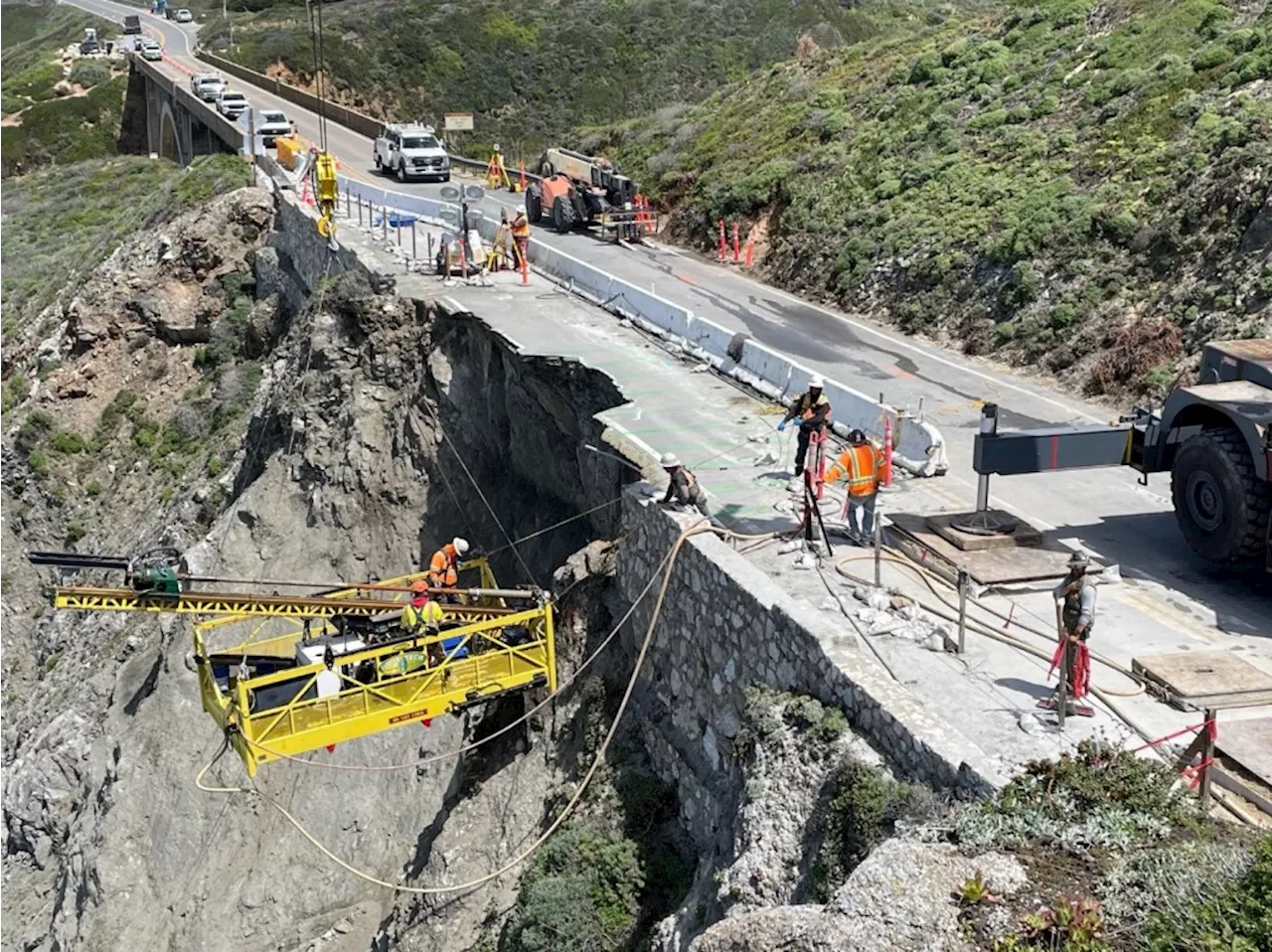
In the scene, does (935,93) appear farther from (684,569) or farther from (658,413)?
(684,569)

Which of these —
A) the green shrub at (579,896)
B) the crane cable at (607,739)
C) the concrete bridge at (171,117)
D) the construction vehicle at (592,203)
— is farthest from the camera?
the concrete bridge at (171,117)

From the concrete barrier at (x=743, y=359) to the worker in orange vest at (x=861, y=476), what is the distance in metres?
2.40

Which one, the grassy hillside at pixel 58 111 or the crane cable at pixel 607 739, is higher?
the grassy hillside at pixel 58 111

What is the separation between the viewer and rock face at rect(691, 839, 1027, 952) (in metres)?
7.16

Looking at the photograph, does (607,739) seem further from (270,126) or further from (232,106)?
(232,106)

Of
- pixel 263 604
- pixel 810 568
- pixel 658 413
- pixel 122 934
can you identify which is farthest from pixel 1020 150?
pixel 122 934

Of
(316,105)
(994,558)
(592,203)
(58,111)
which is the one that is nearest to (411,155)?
(592,203)

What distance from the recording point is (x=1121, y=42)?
92.4ft

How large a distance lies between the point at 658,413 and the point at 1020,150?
42.5 ft

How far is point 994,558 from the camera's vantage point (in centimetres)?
1265

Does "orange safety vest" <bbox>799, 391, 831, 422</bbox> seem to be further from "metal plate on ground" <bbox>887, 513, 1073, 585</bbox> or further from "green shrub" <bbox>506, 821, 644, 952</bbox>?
"green shrub" <bbox>506, 821, 644, 952</bbox>

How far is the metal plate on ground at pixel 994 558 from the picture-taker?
40.2 feet

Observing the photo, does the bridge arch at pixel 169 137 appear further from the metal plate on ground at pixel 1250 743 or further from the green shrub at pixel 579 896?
the metal plate on ground at pixel 1250 743

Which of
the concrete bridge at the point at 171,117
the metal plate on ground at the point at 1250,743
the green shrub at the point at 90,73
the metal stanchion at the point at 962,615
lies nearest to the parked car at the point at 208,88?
the concrete bridge at the point at 171,117
